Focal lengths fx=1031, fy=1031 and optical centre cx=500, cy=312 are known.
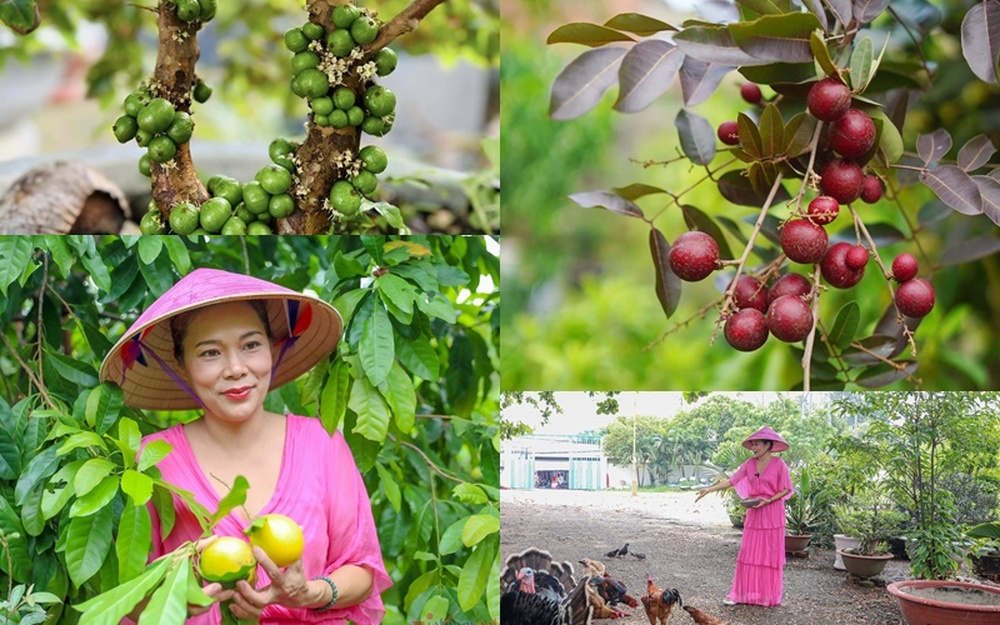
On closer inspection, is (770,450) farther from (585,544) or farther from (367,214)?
(367,214)

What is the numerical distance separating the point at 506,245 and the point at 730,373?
35.8 inches

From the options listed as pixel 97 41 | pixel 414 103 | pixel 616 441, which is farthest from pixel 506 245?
pixel 616 441

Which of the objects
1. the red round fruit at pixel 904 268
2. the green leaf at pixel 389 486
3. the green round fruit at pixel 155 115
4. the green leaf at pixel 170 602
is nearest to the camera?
the green leaf at pixel 170 602

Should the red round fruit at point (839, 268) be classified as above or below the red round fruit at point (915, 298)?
above

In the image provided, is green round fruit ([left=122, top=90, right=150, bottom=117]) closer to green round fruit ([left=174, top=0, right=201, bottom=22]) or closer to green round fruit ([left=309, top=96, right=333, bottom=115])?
green round fruit ([left=174, top=0, right=201, bottom=22])

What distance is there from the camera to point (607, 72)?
139cm

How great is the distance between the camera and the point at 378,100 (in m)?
1.50

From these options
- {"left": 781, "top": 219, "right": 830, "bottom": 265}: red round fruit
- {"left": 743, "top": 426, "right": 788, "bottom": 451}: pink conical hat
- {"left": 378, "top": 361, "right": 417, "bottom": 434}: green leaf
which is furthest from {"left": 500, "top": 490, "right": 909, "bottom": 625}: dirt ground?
{"left": 781, "top": 219, "right": 830, "bottom": 265}: red round fruit

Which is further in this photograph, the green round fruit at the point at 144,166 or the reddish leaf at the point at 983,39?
the green round fruit at the point at 144,166

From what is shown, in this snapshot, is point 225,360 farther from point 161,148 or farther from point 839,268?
point 839,268

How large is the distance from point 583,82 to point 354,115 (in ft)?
1.12

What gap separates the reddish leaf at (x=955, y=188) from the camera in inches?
52.4

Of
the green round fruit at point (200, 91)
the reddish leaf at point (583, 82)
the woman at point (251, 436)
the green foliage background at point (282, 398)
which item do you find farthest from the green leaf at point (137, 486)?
the reddish leaf at point (583, 82)

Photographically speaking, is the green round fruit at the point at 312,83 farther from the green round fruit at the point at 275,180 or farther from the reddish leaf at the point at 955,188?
the reddish leaf at the point at 955,188
